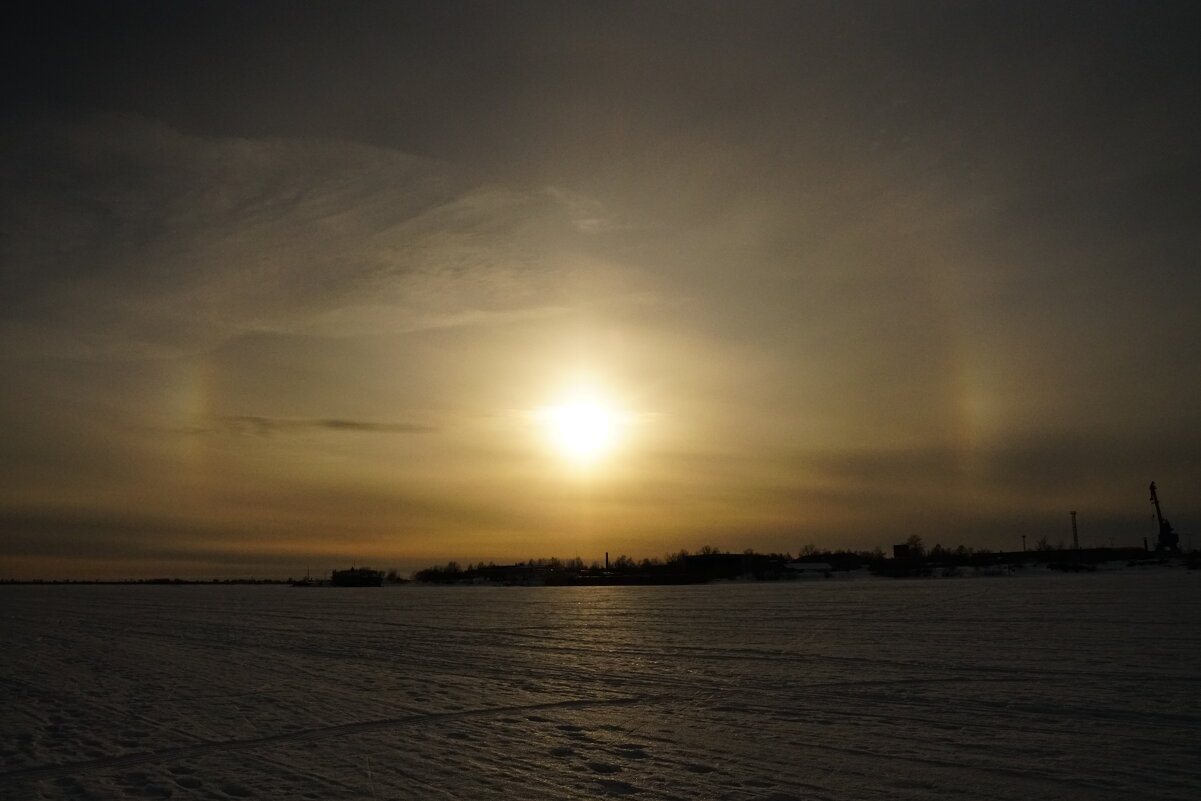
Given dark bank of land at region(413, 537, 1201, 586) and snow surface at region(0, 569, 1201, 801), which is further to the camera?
dark bank of land at region(413, 537, 1201, 586)

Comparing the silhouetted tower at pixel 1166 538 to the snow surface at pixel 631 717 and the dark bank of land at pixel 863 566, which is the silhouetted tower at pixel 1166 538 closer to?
the dark bank of land at pixel 863 566

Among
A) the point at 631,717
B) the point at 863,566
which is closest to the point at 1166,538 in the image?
the point at 863,566

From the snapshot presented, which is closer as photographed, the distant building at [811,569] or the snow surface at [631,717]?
the snow surface at [631,717]

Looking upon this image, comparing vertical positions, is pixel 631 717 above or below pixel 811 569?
below

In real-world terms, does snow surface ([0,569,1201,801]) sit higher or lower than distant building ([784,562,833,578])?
lower

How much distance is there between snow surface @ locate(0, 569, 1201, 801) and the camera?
28.8 ft

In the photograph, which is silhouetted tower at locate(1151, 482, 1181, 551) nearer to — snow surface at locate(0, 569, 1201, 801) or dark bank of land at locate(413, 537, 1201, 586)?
dark bank of land at locate(413, 537, 1201, 586)

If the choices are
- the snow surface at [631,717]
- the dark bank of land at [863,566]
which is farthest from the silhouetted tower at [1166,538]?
the snow surface at [631,717]

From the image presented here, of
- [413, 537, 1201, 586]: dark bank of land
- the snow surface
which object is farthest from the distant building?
the snow surface

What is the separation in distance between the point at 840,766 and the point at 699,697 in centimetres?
494

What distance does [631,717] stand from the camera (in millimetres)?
12391

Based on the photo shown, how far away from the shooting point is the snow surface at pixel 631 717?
28.8 ft

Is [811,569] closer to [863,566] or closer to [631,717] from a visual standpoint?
[863,566]

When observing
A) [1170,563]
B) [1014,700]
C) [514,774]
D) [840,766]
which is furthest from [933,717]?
[1170,563]
